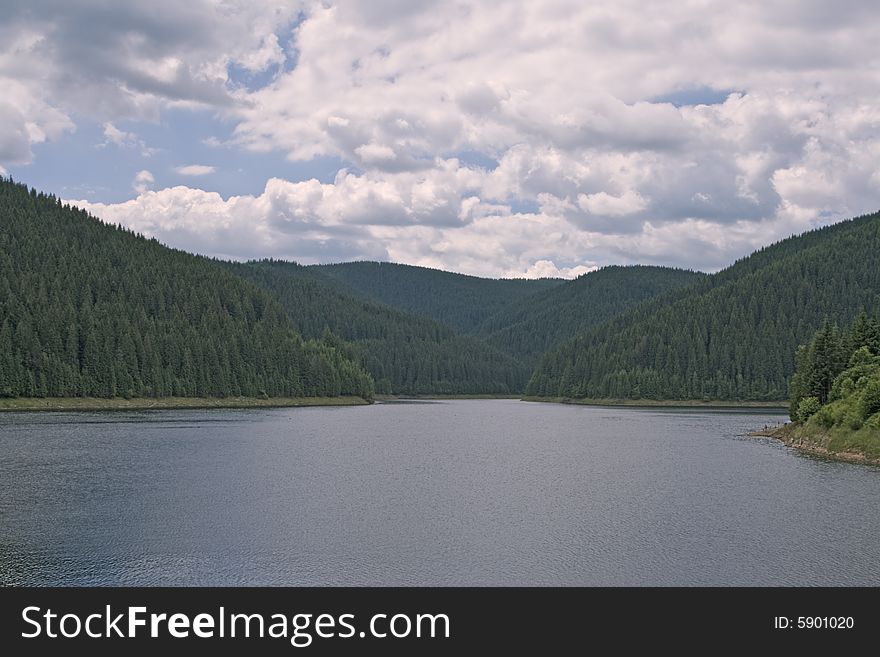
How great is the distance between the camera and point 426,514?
61188 mm

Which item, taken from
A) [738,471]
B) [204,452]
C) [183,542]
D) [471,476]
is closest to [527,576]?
[183,542]

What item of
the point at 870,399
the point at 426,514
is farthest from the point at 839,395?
the point at 426,514

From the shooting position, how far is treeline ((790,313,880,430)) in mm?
91562

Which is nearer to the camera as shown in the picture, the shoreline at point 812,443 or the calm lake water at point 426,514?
the calm lake water at point 426,514

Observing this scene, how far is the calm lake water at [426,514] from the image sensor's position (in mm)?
45000

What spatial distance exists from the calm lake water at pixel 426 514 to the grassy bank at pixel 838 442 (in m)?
2.89

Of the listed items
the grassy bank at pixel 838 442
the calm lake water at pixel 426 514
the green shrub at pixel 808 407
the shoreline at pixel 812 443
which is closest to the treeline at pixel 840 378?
the green shrub at pixel 808 407

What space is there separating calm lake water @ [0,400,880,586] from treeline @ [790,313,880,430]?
675 cm

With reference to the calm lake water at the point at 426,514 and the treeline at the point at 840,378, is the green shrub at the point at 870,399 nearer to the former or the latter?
the treeline at the point at 840,378

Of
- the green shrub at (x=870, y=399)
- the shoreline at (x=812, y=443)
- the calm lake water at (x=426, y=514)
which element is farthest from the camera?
the green shrub at (x=870, y=399)

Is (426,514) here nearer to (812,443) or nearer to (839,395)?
(812,443)
